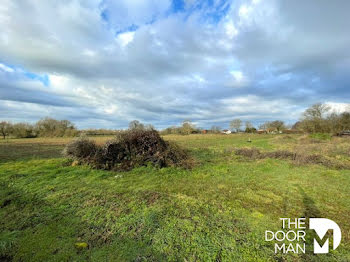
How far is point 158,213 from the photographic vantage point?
349cm

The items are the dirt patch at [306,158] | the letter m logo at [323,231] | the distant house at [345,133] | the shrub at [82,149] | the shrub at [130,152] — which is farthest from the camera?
the distant house at [345,133]

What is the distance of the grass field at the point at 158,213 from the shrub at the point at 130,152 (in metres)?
1.18

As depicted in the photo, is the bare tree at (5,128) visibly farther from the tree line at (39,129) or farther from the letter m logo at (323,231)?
the letter m logo at (323,231)

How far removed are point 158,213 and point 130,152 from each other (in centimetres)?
491

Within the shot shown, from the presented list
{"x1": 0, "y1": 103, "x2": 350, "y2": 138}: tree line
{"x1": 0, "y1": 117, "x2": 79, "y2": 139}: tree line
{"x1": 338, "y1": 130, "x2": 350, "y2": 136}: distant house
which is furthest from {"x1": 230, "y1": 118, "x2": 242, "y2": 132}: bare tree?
{"x1": 0, "y1": 117, "x2": 79, "y2": 139}: tree line

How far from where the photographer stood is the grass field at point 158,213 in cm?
242

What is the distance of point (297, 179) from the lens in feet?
19.7

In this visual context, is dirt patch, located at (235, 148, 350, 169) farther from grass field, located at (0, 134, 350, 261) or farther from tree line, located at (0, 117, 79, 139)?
tree line, located at (0, 117, 79, 139)

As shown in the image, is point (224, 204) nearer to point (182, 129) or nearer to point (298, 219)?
point (298, 219)

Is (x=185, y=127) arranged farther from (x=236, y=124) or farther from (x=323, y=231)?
(x=323, y=231)

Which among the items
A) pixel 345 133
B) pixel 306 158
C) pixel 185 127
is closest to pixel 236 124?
pixel 185 127

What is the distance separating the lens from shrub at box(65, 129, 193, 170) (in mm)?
7609

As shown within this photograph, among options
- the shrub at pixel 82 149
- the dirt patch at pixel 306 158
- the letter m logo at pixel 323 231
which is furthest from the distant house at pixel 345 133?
the shrub at pixel 82 149

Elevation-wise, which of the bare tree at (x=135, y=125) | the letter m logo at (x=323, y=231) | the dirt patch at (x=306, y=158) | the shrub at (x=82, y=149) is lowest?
the letter m logo at (x=323, y=231)
